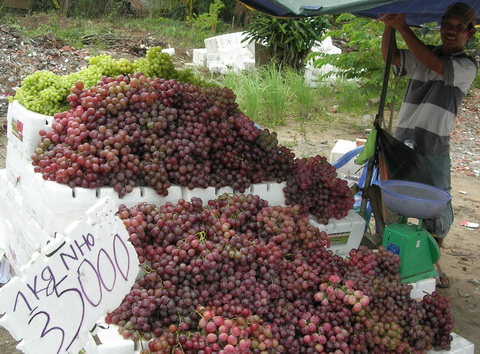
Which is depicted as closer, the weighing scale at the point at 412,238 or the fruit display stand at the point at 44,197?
the fruit display stand at the point at 44,197

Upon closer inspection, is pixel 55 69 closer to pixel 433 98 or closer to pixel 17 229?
pixel 17 229

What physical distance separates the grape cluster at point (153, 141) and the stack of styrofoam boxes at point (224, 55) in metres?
7.38

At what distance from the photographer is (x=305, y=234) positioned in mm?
2486

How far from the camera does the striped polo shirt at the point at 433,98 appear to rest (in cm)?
348

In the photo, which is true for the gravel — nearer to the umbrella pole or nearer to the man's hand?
the umbrella pole

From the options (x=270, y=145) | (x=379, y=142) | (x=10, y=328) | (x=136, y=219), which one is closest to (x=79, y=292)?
(x=10, y=328)

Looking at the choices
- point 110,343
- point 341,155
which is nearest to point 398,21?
point 341,155

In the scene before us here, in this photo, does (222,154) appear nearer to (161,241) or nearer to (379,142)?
(161,241)

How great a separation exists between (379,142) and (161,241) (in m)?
1.92

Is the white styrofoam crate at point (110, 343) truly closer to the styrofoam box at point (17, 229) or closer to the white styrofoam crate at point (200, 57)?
the styrofoam box at point (17, 229)

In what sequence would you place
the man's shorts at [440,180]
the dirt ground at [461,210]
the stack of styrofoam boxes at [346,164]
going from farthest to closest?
the stack of styrofoam boxes at [346,164]
the man's shorts at [440,180]
the dirt ground at [461,210]

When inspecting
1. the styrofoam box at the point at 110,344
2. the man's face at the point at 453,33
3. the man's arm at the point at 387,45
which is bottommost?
the styrofoam box at the point at 110,344

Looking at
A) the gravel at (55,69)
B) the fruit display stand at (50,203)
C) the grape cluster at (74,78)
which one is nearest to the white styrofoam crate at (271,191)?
the fruit display stand at (50,203)

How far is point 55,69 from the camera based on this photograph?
9.84 meters
